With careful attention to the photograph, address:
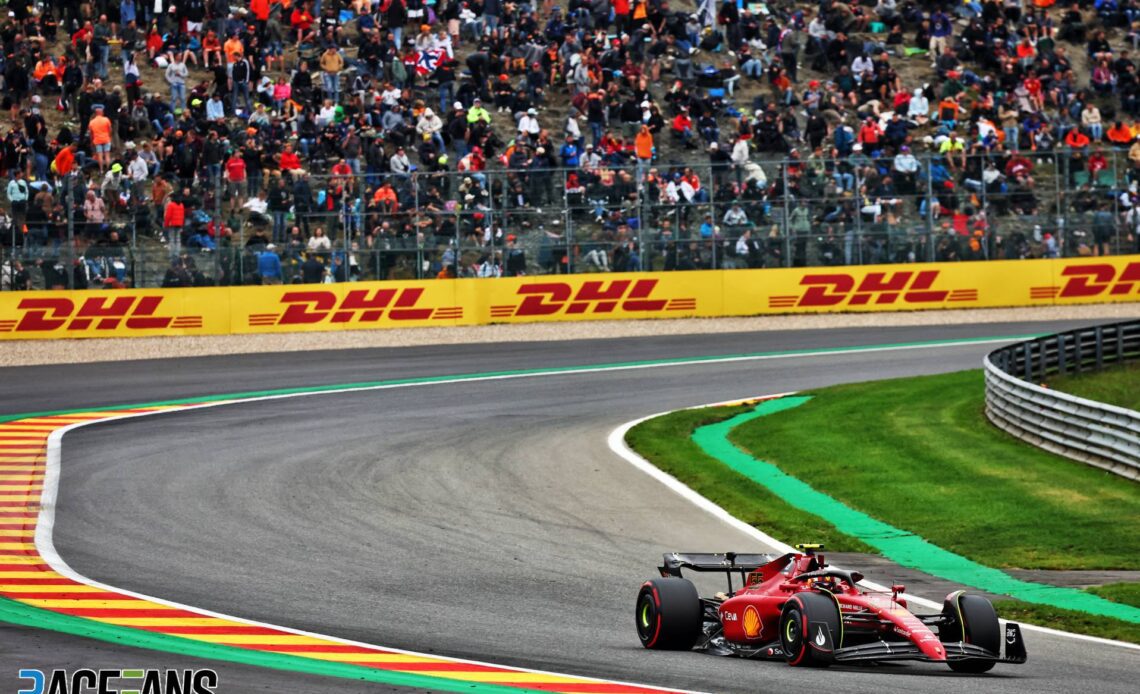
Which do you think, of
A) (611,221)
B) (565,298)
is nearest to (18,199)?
(565,298)

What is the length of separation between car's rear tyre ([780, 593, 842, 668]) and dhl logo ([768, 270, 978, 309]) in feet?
88.7

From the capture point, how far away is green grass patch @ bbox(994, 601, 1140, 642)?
40.4 feet

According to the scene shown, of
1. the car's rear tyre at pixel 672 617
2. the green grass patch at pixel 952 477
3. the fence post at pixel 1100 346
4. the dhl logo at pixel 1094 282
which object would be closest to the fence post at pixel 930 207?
the dhl logo at pixel 1094 282

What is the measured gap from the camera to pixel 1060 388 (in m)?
28.2

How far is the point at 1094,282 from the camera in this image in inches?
1494

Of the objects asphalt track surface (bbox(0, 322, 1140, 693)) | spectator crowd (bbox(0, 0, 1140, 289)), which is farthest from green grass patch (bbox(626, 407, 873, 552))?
spectator crowd (bbox(0, 0, 1140, 289))

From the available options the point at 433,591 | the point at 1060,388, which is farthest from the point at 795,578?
the point at 1060,388

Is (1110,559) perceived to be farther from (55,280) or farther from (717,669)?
(55,280)

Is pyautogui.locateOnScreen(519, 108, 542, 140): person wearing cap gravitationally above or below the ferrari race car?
above

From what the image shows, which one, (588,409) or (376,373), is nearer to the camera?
(588,409)

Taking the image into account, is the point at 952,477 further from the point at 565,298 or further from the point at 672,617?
the point at 565,298

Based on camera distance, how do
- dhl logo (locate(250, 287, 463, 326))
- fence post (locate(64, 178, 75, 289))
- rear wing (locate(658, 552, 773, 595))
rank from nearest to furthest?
rear wing (locate(658, 552, 773, 595))
fence post (locate(64, 178, 75, 289))
dhl logo (locate(250, 287, 463, 326))

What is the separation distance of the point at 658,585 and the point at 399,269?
24.2 m

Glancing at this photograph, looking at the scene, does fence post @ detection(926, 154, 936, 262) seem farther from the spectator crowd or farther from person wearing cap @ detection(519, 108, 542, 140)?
person wearing cap @ detection(519, 108, 542, 140)
